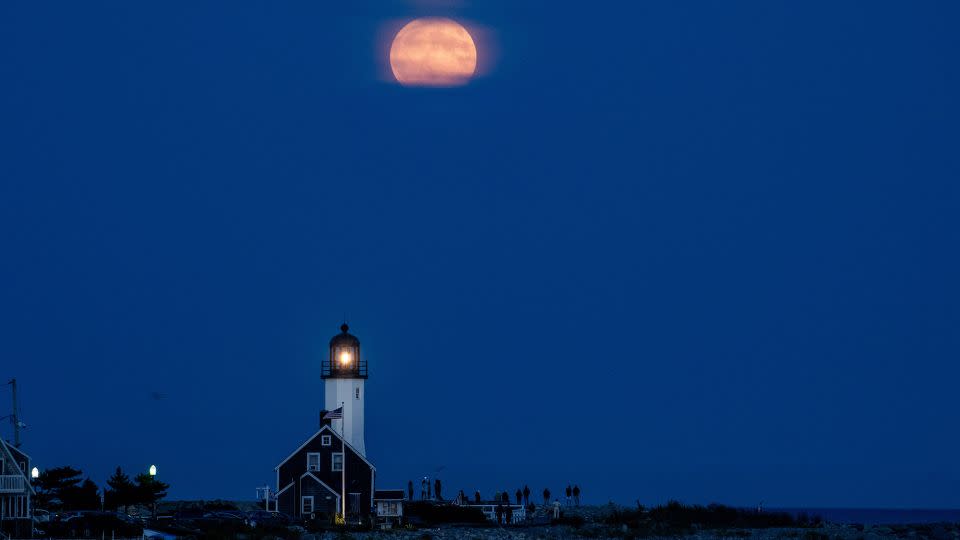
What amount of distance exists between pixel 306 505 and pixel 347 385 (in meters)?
8.62

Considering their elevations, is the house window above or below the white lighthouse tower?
below

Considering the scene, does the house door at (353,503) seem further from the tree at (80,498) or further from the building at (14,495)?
the building at (14,495)

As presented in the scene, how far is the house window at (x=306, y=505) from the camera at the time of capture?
73188 mm

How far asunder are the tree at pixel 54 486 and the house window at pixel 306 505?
11292 millimetres

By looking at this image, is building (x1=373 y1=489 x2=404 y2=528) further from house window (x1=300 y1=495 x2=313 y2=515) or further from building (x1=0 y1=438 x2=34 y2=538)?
building (x1=0 y1=438 x2=34 y2=538)

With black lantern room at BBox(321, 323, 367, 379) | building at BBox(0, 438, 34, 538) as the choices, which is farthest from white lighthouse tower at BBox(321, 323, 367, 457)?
building at BBox(0, 438, 34, 538)

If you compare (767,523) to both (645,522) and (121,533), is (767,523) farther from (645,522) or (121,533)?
(121,533)

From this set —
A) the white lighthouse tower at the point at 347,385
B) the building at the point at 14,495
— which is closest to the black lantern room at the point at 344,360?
the white lighthouse tower at the point at 347,385

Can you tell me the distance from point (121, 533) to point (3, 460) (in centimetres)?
525

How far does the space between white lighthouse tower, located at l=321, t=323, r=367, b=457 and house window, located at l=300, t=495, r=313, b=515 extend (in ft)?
19.6

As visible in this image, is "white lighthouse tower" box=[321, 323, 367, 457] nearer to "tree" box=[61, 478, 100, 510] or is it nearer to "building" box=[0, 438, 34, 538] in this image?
"tree" box=[61, 478, 100, 510]

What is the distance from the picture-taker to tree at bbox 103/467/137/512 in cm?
7106

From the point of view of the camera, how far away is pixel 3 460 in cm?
5384

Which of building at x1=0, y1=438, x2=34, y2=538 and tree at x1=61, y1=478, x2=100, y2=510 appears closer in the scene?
building at x1=0, y1=438, x2=34, y2=538
